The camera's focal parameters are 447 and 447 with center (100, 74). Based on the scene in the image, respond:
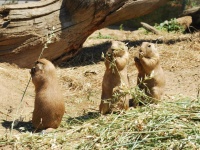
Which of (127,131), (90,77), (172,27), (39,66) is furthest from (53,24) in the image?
(172,27)

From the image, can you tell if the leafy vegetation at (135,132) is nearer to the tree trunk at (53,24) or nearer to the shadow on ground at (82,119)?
the shadow on ground at (82,119)

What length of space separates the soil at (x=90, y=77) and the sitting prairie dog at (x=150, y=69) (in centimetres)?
21

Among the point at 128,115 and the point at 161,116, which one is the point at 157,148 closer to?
the point at 161,116

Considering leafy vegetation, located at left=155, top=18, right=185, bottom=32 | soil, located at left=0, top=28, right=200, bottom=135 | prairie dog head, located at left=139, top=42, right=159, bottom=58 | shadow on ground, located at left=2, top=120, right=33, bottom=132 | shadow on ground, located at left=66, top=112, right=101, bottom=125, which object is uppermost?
leafy vegetation, located at left=155, top=18, right=185, bottom=32

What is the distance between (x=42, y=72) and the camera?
5.50 m

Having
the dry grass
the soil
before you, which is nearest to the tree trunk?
the soil

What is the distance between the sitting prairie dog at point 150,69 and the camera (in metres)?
6.01

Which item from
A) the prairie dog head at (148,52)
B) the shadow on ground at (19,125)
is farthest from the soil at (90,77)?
the prairie dog head at (148,52)

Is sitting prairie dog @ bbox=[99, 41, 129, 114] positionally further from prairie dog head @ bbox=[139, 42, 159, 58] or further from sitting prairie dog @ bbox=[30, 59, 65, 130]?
sitting prairie dog @ bbox=[30, 59, 65, 130]

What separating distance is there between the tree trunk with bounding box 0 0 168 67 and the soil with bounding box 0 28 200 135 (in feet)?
1.07

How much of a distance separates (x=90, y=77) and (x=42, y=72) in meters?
3.01

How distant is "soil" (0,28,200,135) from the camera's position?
654cm

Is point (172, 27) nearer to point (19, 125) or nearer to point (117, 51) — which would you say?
point (117, 51)

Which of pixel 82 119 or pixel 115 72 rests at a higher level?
pixel 115 72
